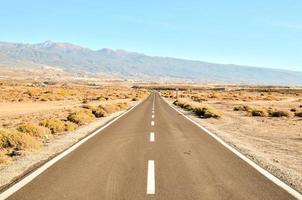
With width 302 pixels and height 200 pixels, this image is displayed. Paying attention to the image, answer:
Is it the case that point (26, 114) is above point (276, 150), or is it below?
below

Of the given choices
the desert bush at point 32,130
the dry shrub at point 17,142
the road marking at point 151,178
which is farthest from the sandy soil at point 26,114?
the road marking at point 151,178

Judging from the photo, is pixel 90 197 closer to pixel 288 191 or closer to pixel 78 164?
pixel 78 164

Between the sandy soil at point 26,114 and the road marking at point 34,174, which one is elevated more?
the road marking at point 34,174

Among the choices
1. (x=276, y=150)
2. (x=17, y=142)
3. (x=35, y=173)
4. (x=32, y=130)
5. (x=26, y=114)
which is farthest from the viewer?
(x=26, y=114)

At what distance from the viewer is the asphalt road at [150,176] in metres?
6.88

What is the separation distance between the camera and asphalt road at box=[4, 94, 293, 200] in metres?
6.88

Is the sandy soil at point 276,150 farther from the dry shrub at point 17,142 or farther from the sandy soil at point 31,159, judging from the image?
the dry shrub at point 17,142

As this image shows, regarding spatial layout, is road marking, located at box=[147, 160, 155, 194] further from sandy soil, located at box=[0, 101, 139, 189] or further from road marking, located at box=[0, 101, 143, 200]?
sandy soil, located at box=[0, 101, 139, 189]

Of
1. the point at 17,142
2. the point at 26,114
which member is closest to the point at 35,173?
the point at 17,142

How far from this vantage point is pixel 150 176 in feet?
27.2

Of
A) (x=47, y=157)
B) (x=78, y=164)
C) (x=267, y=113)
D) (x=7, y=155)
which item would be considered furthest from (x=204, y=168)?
(x=267, y=113)

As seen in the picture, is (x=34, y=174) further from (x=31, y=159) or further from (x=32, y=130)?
(x=32, y=130)

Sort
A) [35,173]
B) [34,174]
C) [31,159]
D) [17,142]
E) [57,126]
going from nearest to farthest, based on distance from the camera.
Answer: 1. [34,174]
2. [35,173]
3. [31,159]
4. [17,142]
5. [57,126]

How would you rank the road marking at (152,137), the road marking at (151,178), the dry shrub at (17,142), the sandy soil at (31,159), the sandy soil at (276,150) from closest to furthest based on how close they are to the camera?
the road marking at (151,178)
the sandy soil at (31,159)
the sandy soil at (276,150)
the dry shrub at (17,142)
the road marking at (152,137)
